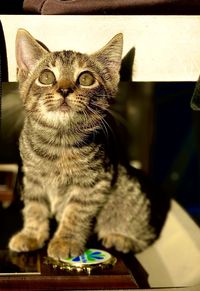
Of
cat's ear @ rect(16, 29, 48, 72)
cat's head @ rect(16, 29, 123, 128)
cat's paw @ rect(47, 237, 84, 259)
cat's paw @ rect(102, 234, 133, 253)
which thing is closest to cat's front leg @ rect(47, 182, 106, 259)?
cat's paw @ rect(47, 237, 84, 259)

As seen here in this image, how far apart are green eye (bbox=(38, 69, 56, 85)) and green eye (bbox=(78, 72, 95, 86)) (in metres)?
0.06

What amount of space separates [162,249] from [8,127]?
1.12 meters

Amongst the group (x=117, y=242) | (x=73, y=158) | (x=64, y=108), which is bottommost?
(x=117, y=242)

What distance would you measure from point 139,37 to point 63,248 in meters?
0.53

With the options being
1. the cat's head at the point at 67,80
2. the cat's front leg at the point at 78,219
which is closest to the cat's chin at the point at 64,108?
the cat's head at the point at 67,80

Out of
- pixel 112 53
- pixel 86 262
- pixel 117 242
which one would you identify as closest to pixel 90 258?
pixel 86 262

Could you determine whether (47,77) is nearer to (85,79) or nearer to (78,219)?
(85,79)

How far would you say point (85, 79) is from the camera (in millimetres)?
1142

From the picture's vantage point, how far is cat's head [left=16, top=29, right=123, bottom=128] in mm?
1083

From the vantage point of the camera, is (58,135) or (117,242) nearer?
(58,135)

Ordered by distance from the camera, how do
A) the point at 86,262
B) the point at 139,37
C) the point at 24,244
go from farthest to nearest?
1. the point at 24,244
2. the point at 86,262
3. the point at 139,37

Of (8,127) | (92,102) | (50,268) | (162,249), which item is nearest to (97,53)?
(92,102)

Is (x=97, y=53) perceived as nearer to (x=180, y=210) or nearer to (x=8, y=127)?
(x=180, y=210)

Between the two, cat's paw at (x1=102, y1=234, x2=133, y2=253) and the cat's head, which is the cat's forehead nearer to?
the cat's head
